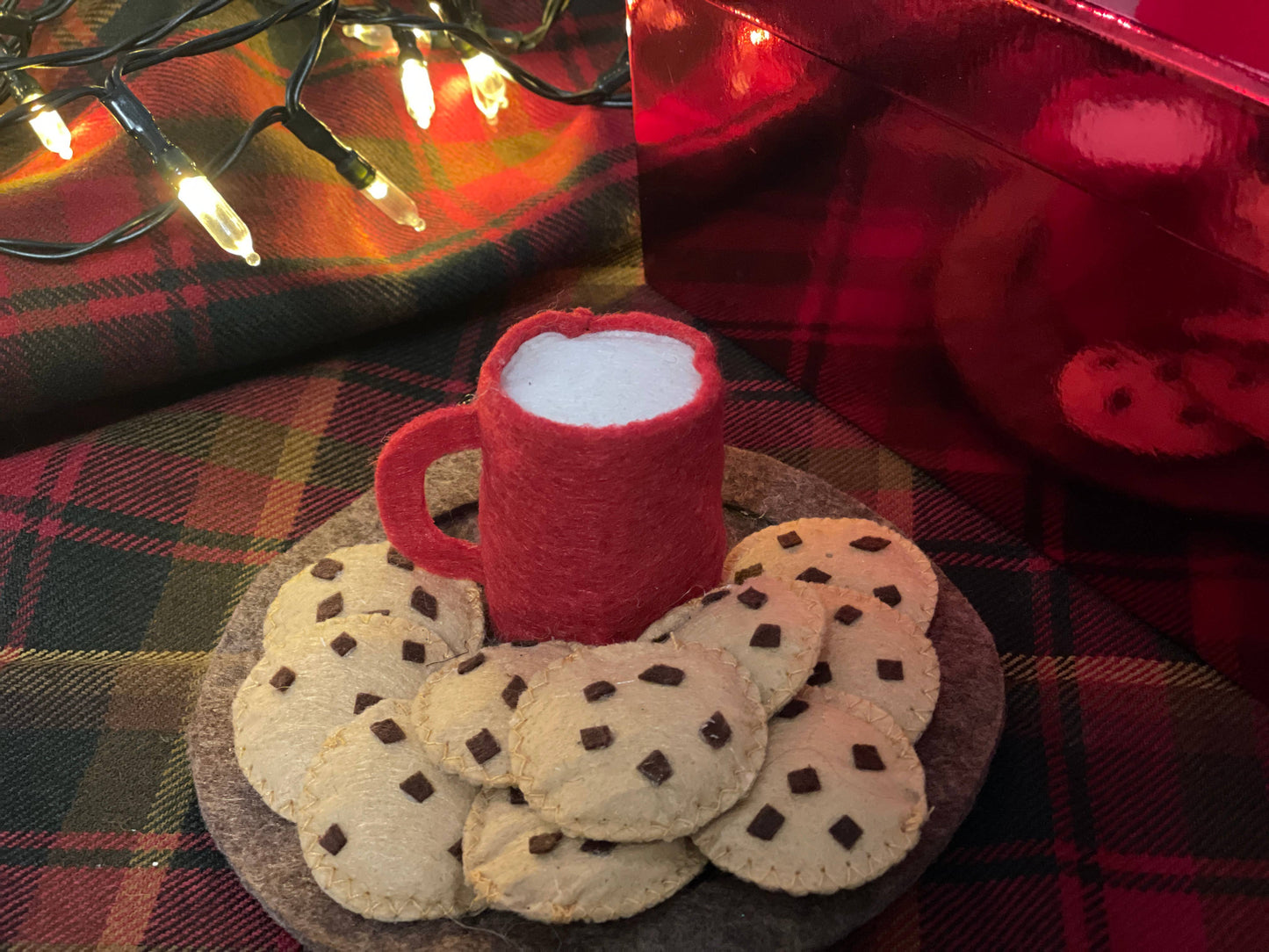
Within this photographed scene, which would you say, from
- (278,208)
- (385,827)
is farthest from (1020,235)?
(278,208)

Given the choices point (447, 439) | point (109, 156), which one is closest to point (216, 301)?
point (109, 156)

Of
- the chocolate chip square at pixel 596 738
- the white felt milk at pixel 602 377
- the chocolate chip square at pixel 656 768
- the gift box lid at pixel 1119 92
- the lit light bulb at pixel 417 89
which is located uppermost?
the gift box lid at pixel 1119 92

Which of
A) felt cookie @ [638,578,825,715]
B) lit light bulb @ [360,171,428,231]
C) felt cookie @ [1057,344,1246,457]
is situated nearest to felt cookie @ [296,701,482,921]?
felt cookie @ [638,578,825,715]

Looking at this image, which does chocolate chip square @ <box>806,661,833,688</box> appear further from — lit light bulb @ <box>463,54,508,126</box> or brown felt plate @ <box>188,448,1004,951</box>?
lit light bulb @ <box>463,54,508,126</box>

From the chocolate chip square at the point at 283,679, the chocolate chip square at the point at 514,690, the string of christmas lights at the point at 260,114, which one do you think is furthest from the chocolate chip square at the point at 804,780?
the string of christmas lights at the point at 260,114

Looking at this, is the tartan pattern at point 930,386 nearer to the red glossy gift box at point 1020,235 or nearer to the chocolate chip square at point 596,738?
the red glossy gift box at point 1020,235

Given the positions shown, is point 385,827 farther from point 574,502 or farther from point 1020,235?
point 1020,235

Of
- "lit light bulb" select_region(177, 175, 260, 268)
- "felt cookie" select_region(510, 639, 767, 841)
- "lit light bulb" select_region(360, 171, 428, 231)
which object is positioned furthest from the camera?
"lit light bulb" select_region(360, 171, 428, 231)
